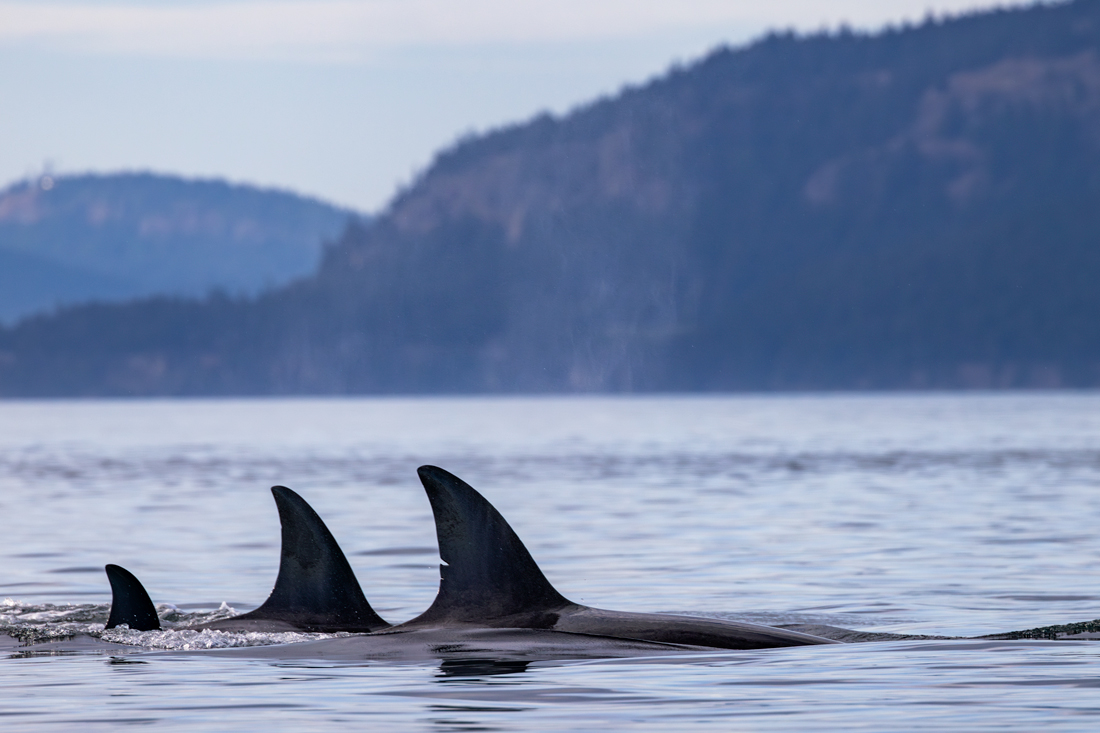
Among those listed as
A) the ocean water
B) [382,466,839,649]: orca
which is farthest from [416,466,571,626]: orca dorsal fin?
the ocean water

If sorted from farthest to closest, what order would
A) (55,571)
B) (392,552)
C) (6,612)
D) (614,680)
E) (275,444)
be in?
(275,444) < (392,552) < (55,571) < (6,612) < (614,680)

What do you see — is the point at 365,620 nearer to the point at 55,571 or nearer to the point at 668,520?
the point at 55,571

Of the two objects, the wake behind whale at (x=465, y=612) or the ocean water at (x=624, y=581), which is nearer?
the ocean water at (x=624, y=581)

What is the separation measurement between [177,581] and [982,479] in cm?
2463

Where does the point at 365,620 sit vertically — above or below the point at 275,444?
below

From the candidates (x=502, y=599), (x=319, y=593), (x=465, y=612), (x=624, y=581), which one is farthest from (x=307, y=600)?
(x=624, y=581)

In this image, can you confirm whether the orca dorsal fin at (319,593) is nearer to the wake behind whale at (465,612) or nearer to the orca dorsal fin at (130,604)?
the wake behind whale at (465,612)

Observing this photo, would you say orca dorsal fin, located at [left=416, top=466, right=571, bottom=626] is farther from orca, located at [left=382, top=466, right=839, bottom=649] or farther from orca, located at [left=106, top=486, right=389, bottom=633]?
orca, located at [left=106, top=486, right=389, bottom=633]

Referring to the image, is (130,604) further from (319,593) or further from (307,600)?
(319,593)

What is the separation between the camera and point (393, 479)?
47594 mm

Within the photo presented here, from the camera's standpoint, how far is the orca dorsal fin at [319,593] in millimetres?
14883

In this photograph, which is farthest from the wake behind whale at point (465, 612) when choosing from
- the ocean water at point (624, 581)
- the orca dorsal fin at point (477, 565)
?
the ocean water at point (624, 581)

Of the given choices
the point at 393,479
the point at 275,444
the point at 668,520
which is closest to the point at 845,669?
the point at 668,520

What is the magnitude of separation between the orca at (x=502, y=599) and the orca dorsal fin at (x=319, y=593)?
0.57 meters
